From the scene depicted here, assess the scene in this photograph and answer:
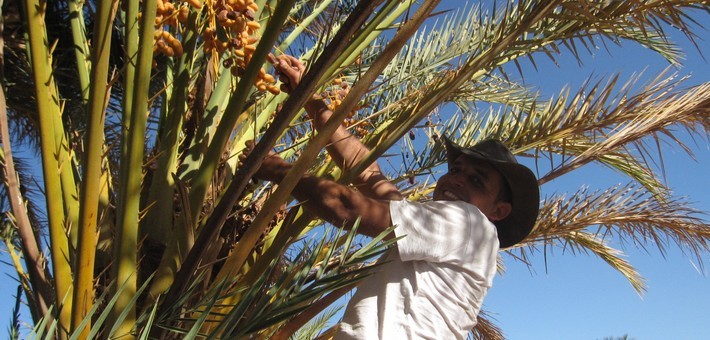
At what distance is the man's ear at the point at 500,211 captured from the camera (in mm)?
2170

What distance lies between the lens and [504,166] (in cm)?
210

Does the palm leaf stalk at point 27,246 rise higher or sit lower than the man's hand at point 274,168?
lower

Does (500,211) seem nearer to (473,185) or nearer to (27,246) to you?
(473,185)

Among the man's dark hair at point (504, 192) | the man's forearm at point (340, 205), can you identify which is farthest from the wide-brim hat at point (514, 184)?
the man's forearm at point (340, 205)

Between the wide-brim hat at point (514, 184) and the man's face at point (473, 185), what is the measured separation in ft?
0.08

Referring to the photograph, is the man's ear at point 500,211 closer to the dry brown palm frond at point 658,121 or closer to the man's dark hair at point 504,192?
the man's dark hair at point 504,192

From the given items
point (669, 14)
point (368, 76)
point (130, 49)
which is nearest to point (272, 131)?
point (368, 76)

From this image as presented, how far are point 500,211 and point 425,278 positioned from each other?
0.48 m

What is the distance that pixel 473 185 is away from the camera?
2107mm

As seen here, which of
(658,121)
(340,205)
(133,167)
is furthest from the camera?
(658,121)

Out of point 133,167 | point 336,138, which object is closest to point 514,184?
point 336,138

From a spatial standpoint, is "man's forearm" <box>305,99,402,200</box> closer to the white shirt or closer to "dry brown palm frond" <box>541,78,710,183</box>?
the white shirt

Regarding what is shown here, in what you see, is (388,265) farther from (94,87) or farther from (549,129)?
(549,129)

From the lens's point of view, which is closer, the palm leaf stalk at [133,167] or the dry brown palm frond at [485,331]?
the palm leaf stalk at [133,167]
